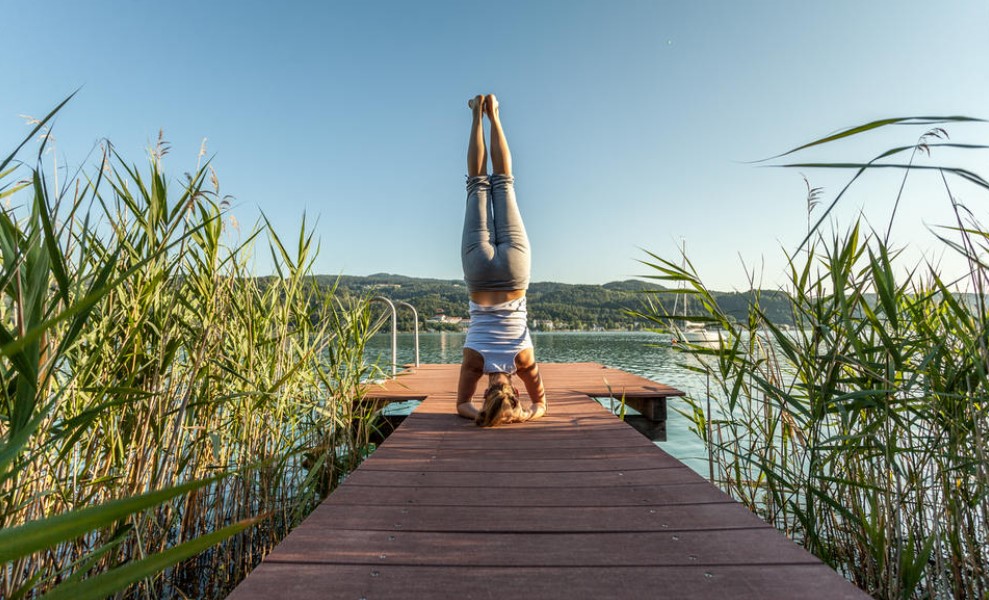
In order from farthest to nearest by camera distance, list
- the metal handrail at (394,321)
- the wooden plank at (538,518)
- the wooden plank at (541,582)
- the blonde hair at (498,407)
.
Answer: the metal handrail at (394,321) < the blonde hair at (498,407) < the wooden plank at (538,518) < the wooden plank at (541,582)

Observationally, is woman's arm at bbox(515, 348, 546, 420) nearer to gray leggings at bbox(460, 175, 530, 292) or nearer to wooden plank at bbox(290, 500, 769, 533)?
gray leggings at bbox(460, 175, 530, 292)

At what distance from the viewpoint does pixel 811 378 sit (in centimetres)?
181

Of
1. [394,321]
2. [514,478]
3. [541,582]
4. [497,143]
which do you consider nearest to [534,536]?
[541,582]

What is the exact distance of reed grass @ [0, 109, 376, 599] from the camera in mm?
1099

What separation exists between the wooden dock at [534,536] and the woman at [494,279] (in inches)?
23.4

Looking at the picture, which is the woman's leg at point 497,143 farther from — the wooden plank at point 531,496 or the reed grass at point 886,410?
the wooden plank at point 531,496

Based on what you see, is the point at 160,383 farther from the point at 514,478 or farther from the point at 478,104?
the point at 478,104

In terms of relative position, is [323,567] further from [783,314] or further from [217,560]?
[783,314]

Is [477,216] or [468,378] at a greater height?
[477,216]

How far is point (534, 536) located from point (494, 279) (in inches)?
65.0

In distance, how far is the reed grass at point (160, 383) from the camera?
3.60ft

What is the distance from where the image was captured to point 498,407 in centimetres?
263

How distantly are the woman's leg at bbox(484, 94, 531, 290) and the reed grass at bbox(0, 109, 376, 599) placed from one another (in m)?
1.08

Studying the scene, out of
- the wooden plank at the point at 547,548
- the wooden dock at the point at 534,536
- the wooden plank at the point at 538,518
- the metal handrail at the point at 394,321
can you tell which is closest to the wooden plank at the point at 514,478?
the wooden dock at the point at 534,536
